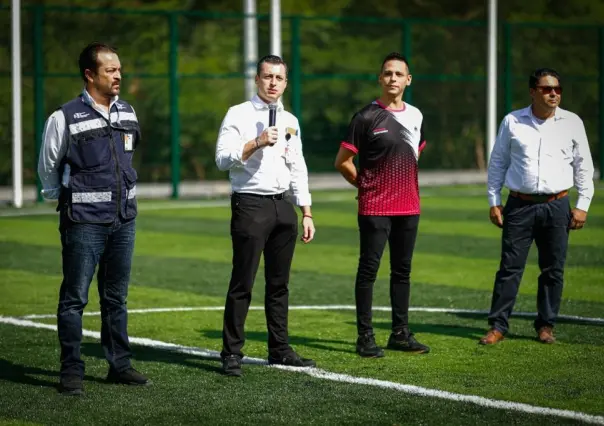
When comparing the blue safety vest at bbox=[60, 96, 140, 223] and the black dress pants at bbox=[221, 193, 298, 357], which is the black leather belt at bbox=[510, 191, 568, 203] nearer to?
the black dress pants at bbox=[221, 193, 298, 357]

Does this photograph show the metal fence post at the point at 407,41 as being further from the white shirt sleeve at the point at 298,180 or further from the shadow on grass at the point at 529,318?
the white shirt sleeve at the point at 298,180

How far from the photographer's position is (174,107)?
81.0 ft

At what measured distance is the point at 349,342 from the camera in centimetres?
956

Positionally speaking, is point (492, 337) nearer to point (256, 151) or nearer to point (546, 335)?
point (546, 335)

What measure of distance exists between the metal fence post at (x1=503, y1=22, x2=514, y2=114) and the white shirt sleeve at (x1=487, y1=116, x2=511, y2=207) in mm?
19406

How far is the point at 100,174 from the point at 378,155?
6.75 ft

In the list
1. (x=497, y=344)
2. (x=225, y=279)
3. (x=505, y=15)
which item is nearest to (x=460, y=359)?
(x=497, y=344)

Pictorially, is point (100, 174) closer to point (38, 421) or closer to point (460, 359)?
point (38, 421)

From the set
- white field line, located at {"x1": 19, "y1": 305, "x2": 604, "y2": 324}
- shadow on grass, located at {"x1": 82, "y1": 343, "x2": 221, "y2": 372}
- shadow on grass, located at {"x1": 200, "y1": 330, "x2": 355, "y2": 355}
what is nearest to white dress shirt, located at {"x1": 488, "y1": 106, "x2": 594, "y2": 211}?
shadow on grass, located at {"x1": 200, "y1": 330, "x2": 355, "y2": 355}

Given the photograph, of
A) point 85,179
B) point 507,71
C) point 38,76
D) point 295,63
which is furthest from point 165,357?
point 507,71

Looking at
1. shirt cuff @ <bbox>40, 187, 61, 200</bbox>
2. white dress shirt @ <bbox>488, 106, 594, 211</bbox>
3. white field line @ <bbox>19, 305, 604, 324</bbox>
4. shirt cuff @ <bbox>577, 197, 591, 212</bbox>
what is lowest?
white field line @ <bbox>19, 305, 604, 324</bbox>

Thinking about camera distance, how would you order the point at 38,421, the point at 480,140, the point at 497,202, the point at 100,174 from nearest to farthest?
1. the point at 38,421
2. the point at 100,174
3. the point at 497,202
4. the point at 480,140

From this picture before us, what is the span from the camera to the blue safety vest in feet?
25.4

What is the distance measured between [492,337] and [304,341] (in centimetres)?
133
